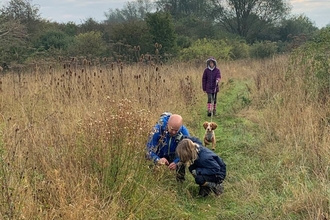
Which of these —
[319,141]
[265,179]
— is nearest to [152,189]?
[265,179]

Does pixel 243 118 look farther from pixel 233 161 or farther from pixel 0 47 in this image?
pixel 0 47

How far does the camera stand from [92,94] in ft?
19.6

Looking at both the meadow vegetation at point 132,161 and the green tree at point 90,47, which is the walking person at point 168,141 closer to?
the meadow vegetation at point 132,161

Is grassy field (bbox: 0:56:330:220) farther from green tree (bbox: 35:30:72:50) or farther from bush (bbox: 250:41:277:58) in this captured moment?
bush (bbox: 250:41:277:58)

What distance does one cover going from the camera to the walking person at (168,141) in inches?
156

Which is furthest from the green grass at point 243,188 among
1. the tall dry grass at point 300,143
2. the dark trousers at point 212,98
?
the dark trousers at point 212,98

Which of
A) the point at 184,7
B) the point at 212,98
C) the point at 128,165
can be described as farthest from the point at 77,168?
the point at 184,7

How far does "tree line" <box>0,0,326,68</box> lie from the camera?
15016mm

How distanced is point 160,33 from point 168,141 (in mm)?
16429

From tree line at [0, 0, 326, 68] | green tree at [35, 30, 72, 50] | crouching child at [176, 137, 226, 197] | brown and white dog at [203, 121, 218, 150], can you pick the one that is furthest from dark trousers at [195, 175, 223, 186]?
green tree at [35, 30, 72, 50]

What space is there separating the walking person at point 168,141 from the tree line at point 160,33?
2742 mm

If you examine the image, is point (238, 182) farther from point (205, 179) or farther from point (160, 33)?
point (160, 33)

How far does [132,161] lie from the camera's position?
135 inches

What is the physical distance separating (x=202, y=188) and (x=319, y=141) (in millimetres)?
1702
